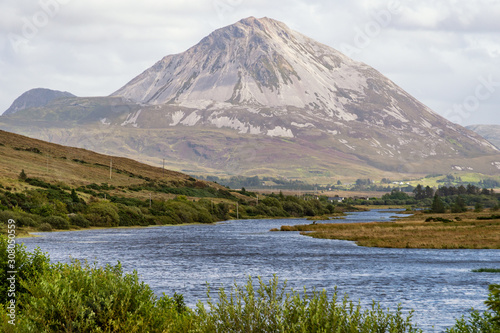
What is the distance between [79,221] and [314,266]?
71.5m

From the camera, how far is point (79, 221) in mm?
121438

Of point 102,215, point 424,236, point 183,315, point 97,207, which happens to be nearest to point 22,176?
point 97,207

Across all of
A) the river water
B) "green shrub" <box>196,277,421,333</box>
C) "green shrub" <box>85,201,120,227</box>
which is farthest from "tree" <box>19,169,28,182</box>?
"green shrub" <box>196,277,421,333</box>

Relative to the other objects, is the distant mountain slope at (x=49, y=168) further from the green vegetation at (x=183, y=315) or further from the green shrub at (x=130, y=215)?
the green vegetation at (x=183, y=315)

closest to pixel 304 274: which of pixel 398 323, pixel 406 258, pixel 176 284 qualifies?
pixel 176 284

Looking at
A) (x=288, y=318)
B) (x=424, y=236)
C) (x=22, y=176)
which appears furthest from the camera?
(x=22, y=176)

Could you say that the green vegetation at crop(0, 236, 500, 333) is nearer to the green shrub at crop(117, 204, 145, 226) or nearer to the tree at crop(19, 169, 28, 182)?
the green shrub at crop(117, 204, 145, 226)

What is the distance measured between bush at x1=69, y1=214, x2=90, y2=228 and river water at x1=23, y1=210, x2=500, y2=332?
2177cm

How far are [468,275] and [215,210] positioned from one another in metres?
126

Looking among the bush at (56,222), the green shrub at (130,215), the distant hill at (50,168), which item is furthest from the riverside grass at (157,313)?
the distant hill at (50,168)

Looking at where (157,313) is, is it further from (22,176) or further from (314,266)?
(22,176)

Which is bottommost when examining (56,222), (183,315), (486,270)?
(486,270)

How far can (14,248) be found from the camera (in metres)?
26.8

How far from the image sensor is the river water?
42.2 m
